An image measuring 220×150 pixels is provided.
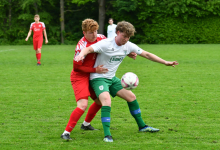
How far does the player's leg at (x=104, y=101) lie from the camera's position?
4508mm

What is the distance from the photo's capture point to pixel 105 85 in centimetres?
465

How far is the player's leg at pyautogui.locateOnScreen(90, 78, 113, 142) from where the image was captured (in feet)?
14.8

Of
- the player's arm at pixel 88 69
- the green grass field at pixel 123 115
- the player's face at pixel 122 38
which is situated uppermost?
the player's face at pixel 122 38

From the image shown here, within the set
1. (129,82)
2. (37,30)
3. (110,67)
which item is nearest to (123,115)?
(129,82)

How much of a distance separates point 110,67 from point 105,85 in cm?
31

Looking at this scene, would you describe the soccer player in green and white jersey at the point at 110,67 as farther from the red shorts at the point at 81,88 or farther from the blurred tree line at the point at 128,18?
the blurred tree line at the point at 128,18

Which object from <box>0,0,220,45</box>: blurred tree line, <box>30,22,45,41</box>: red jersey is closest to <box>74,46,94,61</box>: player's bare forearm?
<box>30,22,45,41</box>: red jersey

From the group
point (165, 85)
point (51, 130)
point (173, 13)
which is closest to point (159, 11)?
point (173, 13)

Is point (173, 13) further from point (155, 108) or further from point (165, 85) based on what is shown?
point (155, 108)

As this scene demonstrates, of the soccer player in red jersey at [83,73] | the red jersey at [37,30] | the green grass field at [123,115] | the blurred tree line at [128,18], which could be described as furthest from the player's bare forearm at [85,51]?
the blurred tree line at [128,18]

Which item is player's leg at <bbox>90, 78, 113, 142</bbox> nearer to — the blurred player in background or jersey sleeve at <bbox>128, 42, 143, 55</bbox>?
the blurred player in background

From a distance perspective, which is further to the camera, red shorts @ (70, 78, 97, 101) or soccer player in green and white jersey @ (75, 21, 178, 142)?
red shorts @ (70, 78, 97, 101)

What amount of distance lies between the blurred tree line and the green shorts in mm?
30310

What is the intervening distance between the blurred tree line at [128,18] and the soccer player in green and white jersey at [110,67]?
30282mm
